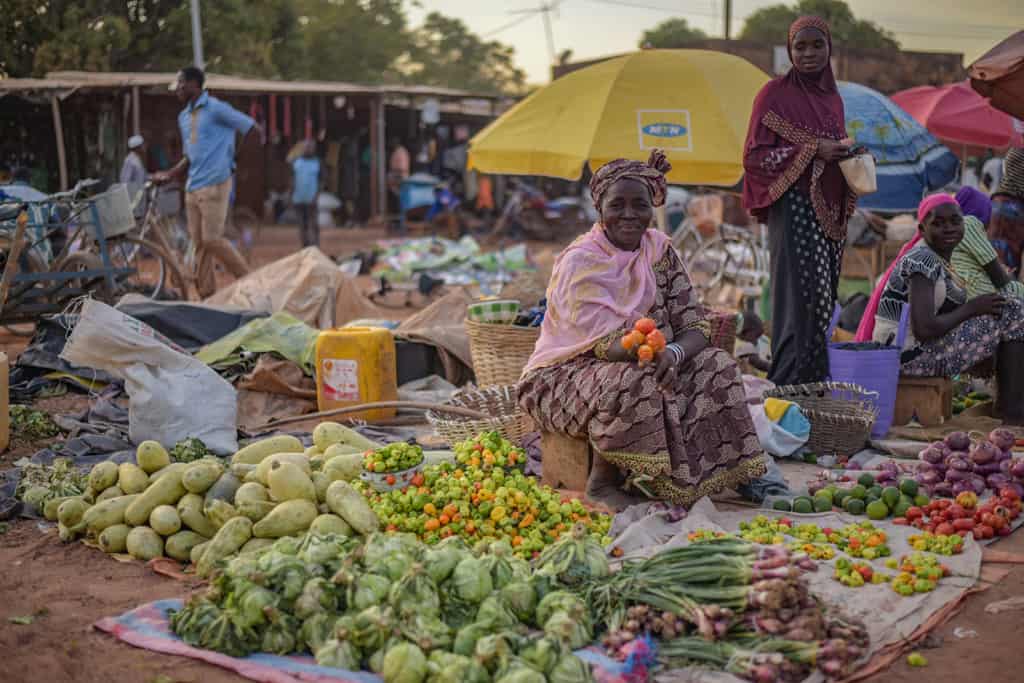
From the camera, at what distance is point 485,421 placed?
5.03 m

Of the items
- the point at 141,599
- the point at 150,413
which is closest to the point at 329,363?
the point at 150,413

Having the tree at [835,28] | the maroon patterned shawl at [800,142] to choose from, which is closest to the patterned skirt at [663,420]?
the maroon patterned shawl at [800,142]

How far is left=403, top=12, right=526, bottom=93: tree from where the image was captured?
1539 inches

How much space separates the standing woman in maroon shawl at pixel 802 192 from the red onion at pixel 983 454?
1390mm

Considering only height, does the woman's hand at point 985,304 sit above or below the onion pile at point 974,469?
above

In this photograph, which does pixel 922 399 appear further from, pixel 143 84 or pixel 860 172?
pixel 143 84

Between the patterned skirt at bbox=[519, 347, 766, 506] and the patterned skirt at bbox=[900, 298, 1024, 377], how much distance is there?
203 centimetres

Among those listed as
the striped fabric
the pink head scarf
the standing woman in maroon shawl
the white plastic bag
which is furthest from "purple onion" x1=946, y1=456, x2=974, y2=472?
the white plastic bag

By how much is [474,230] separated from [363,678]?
747 inches

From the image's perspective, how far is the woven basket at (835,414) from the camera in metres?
5.04

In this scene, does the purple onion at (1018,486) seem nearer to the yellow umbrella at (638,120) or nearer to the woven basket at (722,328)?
the woven basket at (722,328)

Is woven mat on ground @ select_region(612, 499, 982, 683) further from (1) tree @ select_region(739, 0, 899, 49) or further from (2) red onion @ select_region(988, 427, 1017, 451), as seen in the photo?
(1) tree @ select_region(739, 0, 899, 49)

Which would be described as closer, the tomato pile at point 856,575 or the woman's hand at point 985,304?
the tomato pile at point 856,575

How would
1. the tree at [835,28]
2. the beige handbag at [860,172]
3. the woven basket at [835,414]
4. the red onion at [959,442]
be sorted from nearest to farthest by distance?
1. the red onion at [959,442]
2. the woven basket at [835,414]
3. the beige handbag at [860,172]
4. the tree at [835,28]
